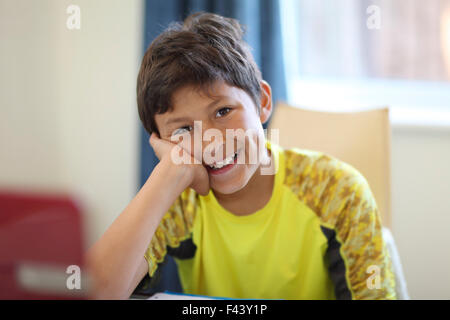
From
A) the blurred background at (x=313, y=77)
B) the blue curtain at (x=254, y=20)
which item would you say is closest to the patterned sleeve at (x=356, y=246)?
the blurred background at (x=313, y=77)

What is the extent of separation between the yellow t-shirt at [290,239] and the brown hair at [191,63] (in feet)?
0.58

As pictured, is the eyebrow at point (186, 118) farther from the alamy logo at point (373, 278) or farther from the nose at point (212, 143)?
the alamy logo at point (373, 278)

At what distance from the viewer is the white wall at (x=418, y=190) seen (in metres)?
1.14

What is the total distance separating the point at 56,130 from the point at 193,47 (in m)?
0.33

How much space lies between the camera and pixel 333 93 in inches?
67.7

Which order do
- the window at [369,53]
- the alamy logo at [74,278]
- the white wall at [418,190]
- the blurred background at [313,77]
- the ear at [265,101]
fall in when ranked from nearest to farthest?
the alamy logo at [74,278] < the ear at [265,101] < the white wall at [418,190] < the blurred background at [313,77] < the window at [369,53]

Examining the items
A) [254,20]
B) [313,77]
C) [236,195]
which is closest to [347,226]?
[236,195]

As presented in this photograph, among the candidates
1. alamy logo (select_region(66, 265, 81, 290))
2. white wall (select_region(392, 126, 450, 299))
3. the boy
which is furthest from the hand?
white wall (select_region(392, 126, 450, 299))

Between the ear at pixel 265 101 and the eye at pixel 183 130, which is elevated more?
the ear at pixel 265 101

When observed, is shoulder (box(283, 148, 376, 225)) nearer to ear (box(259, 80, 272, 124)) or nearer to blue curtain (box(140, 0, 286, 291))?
ear (box(259, 80, 272, 124))

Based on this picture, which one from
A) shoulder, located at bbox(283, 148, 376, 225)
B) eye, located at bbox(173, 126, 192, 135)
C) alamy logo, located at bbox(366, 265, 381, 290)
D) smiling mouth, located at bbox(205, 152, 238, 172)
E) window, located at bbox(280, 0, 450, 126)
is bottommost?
alamy logo, located at bbox(366, 265, 381, 290)

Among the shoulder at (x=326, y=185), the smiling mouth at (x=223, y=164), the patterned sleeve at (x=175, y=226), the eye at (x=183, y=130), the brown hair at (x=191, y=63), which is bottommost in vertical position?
the patterned sleeve at (x=175, y=226)

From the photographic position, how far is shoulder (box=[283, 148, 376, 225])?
0.68 metres
